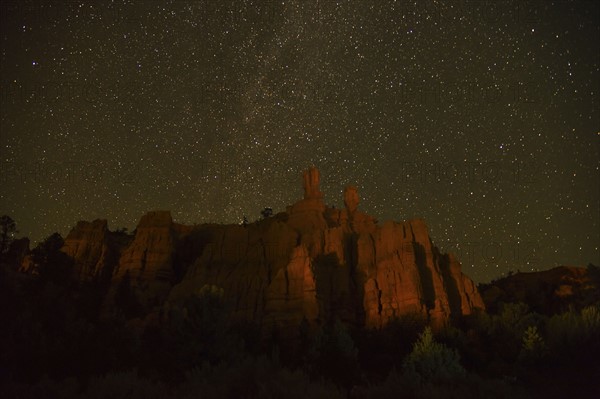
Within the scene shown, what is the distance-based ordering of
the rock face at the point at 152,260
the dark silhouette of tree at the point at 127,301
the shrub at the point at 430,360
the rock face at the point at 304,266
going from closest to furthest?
the shrub at the point at 430,360 → the rock face at the point at 304,266 → the dark silhouette of tree at the point at 127,301 → the rock face at the point at 152,260

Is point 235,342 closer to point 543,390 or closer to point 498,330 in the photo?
point 543,390

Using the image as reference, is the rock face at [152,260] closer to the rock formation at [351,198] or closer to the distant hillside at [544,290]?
the rock formation at [351,198]

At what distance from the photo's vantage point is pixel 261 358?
80.0ft

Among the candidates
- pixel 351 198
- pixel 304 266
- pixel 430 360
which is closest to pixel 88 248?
pixel 304 266

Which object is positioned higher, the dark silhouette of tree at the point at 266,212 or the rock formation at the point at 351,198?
the dark silhouette of tree at the point at 266,212

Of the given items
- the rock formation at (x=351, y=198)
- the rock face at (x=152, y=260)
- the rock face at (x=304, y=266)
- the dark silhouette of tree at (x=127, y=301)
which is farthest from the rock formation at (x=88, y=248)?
the rock formation at (x=351, y=198)

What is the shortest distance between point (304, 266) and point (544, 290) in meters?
37.2

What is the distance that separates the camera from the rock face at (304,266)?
2274 inches

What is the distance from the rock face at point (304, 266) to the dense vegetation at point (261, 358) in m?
3.70

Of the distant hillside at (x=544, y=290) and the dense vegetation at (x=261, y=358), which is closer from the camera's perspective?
the dense vegetation at (x=261, y=358)

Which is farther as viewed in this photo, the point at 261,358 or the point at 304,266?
the point at 304,266

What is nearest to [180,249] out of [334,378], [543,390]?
[334,378]

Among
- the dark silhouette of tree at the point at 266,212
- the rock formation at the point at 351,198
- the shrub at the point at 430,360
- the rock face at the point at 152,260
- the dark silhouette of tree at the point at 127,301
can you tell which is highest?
the dark silhouette of tree at the point at 266,212

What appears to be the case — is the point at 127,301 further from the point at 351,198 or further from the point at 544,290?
the point at 544,290
